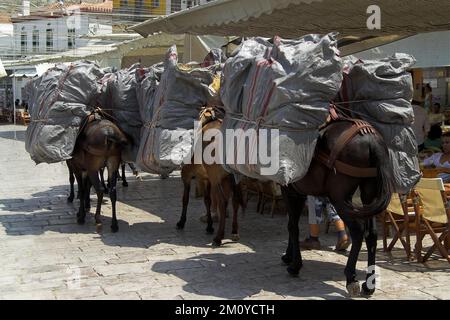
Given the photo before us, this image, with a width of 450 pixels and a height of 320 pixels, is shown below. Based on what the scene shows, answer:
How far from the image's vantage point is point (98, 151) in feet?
25.1

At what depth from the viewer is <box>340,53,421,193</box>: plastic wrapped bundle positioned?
194 inches

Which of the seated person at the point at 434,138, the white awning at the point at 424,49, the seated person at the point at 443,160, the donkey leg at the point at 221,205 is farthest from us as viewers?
the white awning at the point at 424,49

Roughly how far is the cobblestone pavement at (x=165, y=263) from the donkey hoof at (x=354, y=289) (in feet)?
0.31

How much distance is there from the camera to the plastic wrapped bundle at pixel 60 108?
7.55m

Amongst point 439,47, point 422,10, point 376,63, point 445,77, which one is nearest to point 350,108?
point 376,63

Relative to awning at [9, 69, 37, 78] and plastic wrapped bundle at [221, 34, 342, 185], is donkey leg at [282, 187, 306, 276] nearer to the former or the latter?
plastic wrapped bundle at [221, 34, 342, 185]

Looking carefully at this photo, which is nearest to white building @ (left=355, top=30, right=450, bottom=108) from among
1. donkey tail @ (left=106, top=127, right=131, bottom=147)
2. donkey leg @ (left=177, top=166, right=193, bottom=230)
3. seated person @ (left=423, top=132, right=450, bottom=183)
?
seated person @ (left=423, top=132, right=450, bottom=183)

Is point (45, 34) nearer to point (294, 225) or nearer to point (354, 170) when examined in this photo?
point (294, 225)

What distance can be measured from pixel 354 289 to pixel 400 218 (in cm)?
193

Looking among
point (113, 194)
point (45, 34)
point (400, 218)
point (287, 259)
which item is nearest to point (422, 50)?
point (400, 218)

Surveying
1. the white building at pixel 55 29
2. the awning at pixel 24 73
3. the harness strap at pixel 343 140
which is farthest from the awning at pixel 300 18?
the white building at pixel 55 29

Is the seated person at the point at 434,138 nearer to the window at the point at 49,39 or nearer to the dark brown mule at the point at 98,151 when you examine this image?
the dark brown mule at the point at 98,151

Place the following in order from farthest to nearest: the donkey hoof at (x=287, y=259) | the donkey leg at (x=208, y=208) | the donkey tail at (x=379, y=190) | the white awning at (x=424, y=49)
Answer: the white awning at (x=424, y=49)
the donkey leg at (x=208, y=208)
the donkey hoof at (x=287, y=259)
the donkey tail at (x=379, y=190)

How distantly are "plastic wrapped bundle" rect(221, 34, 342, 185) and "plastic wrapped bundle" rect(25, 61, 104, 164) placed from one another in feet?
11.5
